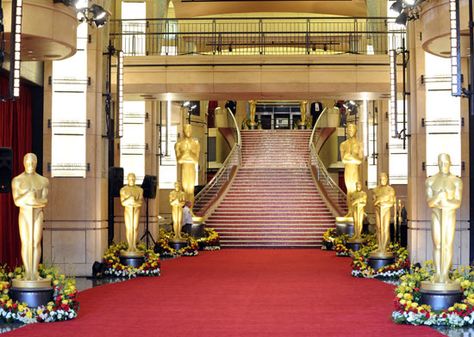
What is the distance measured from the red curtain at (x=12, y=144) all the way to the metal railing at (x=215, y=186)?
1164 cm

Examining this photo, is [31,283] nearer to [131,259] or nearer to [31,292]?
[31,292]

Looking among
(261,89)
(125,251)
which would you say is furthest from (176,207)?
(125,251)

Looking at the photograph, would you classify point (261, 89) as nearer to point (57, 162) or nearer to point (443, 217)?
point (57, 162)

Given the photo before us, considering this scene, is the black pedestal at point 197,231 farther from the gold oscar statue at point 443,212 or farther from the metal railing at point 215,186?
the gold oscar statue at point 443,212

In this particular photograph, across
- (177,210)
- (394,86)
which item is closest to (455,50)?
(394,86)

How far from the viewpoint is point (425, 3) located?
13531mm

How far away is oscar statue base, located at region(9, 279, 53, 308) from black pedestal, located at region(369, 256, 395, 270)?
23.3 ft

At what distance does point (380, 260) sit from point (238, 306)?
5.02 m

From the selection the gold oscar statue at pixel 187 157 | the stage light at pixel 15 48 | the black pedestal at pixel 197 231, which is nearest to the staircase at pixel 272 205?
the black pedestal at pixel 197 231

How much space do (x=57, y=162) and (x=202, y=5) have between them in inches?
718

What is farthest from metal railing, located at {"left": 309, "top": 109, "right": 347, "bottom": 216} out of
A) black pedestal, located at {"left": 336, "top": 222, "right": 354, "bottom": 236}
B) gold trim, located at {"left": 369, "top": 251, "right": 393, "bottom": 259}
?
gold trim, located at {"left": 369, "top": 251, "right": 393, "bottom": 259}

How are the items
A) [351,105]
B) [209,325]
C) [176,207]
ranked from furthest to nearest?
[351,105]
[176,207]
[209,325]

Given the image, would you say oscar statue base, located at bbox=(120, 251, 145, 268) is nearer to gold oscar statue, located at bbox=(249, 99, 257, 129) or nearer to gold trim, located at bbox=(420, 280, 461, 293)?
gold trim, located at bbox=(420, 280, 461, 293)

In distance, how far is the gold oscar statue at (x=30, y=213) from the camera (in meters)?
10.8
